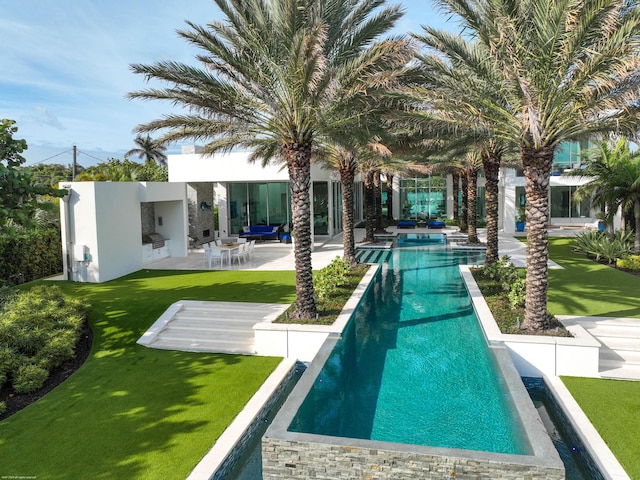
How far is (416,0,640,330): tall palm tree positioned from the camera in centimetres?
821

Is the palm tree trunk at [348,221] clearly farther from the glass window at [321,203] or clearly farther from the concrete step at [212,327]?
the glass window at [321,203]

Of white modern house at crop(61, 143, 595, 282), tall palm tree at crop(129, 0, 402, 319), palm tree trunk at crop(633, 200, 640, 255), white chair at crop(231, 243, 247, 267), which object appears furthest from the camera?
white chair at crop(231, 243, 247, 267)

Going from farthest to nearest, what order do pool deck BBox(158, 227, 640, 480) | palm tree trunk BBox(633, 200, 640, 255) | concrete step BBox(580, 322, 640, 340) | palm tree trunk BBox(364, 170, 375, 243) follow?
palm tree trunk BBox(364, 170, 375, 243)
palm tree trunk BBox(633, 200, 640, 255)
concrete step BBox(580, 322, 640, 340)
pool deck BBox(158, 227, 640, 480)

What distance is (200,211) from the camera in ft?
84.8

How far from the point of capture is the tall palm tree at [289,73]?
382 inches

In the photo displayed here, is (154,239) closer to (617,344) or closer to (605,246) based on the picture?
(617,344)

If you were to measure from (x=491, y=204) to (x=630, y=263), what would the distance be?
5041 millimetres

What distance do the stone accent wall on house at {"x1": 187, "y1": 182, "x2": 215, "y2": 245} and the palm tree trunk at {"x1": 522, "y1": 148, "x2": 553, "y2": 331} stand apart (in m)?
19.0

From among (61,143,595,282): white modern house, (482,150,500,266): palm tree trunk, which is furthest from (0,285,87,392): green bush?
(482,150,500,266): palm tree trunk

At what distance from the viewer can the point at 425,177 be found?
133 feet

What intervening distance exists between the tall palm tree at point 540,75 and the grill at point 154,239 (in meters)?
14.3

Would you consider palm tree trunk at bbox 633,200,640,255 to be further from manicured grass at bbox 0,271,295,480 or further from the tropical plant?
the tropical plant

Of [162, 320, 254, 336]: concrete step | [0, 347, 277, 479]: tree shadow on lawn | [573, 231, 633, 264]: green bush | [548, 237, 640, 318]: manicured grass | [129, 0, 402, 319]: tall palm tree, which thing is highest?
[129, 0, 402, 319]: tall palm tree

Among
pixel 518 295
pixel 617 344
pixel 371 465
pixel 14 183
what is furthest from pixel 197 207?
pixel 371 465
